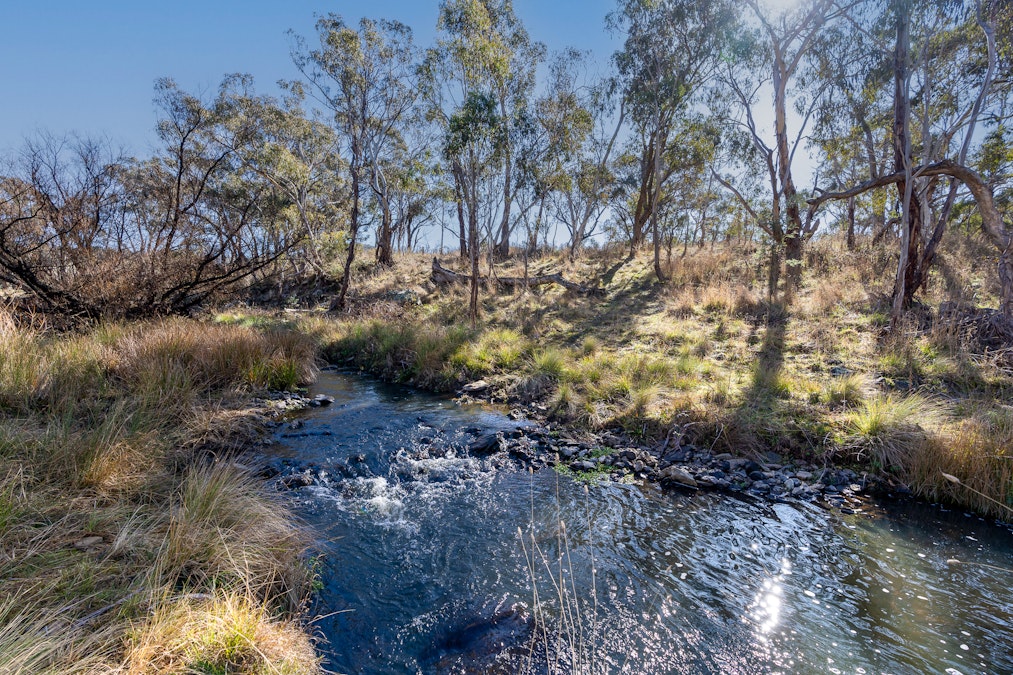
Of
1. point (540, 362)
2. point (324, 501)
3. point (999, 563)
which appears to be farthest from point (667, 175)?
point (324, 501)

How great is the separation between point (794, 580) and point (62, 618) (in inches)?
181

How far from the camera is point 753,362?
312 inches

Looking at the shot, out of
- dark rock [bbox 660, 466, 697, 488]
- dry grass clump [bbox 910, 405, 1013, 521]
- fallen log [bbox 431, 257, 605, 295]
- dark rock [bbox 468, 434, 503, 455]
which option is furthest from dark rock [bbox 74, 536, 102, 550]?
fallen log [bbox 431, 257, 605, 295]

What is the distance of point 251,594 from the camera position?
8.21 feet

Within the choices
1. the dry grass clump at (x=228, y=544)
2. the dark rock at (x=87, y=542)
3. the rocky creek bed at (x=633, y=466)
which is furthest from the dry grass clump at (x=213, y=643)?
the rocky creek bed at (x=633, y=466)

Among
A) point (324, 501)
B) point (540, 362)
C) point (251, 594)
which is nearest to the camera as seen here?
point (251, 594)

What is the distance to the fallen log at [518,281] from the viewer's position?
50.7 feet

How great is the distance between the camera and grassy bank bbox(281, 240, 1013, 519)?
496cm

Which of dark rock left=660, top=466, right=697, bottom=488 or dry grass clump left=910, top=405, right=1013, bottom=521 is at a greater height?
dry grass clump left=910, top=405, right=1013, bottom=521

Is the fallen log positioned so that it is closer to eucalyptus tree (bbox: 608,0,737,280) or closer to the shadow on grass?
eucalyptus tree (bbox: 608,0,737,280)

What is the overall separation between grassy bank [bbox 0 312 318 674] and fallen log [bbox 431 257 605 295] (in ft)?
39.6

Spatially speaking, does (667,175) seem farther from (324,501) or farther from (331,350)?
(324,501)

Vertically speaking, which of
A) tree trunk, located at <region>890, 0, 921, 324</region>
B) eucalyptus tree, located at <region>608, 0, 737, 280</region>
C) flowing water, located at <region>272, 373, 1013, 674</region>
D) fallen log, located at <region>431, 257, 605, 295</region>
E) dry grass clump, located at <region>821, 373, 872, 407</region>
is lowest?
flowing water, located at <region>272, 373, 1013, 674</region>

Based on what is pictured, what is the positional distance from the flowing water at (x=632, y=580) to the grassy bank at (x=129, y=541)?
55cm
